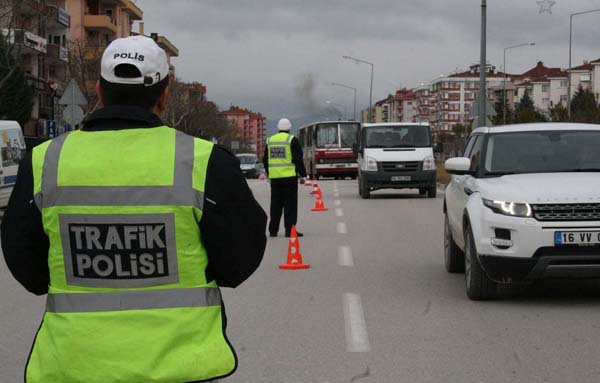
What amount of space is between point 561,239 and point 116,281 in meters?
6.74

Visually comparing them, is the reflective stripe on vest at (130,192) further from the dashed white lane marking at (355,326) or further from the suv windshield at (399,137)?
the suv windshield at (399,137)

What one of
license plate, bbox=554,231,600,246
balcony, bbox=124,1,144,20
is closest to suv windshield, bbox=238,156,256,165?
balcony, bbox=124,1,144,20

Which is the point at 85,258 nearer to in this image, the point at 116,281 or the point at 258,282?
the point at 116,281

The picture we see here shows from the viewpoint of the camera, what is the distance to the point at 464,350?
7445mm

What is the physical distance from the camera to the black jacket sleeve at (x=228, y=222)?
3.11 m

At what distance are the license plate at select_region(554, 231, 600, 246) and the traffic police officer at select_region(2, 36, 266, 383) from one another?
21.1ft

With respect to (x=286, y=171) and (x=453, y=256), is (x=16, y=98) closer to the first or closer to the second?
(x=286, y=171)

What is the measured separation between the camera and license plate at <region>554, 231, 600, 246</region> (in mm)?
9164

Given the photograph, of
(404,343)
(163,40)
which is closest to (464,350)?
(404,343)

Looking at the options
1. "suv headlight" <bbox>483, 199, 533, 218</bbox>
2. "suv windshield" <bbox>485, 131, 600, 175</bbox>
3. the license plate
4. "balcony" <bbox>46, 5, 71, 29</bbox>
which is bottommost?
the license plate

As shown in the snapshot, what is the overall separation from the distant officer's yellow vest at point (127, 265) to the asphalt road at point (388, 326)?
11.5ft

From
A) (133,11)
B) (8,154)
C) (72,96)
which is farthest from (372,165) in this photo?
(133,11)

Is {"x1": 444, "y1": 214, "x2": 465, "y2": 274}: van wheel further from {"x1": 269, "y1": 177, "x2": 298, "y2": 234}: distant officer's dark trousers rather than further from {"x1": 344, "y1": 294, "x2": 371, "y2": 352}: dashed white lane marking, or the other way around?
{"x1": 269, "y1": 177, "x2": 298, "y2": 234}: distant officer's dark trousers

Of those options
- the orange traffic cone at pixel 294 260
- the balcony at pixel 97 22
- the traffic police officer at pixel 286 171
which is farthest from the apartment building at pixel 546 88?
the orange traffic cone at pixel 294 260
